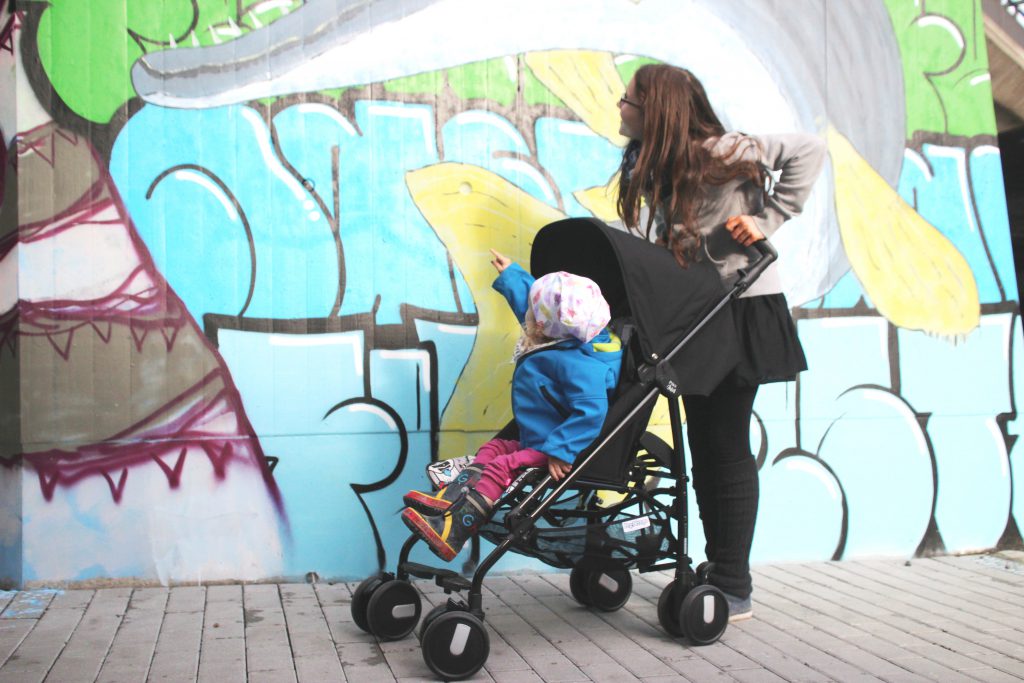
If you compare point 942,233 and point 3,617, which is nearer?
point 3,617

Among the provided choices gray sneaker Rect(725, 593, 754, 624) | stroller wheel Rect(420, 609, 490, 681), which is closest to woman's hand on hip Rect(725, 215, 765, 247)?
gray sneaker Rect(725, 593, 754, 624)

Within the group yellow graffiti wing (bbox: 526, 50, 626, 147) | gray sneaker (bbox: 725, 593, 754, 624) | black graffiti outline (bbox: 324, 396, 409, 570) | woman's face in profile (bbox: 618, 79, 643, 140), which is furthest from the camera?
yellow graffiti wing (bbox: 526, 50, 626, 147)

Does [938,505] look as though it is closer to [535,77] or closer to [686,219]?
[686,219]

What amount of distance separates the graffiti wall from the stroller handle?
123cm

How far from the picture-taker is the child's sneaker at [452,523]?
3277 mm

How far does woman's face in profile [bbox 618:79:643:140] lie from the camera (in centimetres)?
381

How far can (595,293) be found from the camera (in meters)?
3.49

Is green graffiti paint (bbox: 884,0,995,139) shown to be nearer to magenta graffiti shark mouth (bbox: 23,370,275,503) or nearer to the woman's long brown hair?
the woman's long brown hair

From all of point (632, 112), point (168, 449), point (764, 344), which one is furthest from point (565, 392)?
point (168, 449)

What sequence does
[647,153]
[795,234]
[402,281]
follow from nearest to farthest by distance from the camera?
[647,153] < [402,281] < [795,234]

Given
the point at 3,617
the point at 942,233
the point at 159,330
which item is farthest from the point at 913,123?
the point at 3,617

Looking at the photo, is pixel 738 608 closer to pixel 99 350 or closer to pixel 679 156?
pixel 679 156

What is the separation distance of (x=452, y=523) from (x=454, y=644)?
373 mm

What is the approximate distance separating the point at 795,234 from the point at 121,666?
138 inches
